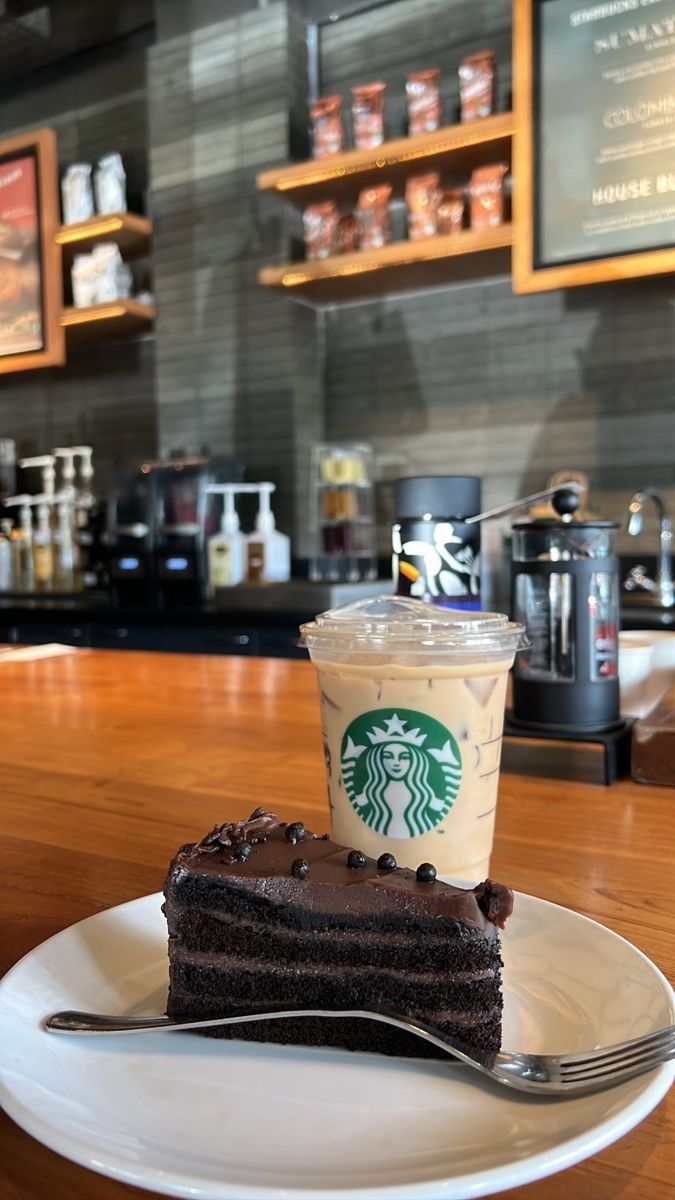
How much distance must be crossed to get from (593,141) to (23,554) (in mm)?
3001

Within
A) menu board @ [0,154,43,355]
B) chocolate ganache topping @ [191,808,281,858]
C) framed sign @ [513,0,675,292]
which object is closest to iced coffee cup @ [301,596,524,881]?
chocolate ganache topping @ [191,808,281,858]

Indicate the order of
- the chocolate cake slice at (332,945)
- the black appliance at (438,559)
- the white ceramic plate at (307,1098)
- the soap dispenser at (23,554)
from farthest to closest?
the soap dispenser at (23,554) → the black appliance at (438,559) → the chocolate cake slice at (332,945) → the white ceramic plate at (307,1098)

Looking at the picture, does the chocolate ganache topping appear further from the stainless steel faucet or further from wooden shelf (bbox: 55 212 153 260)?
wooden shelf (bbox: 55 212 153 260)

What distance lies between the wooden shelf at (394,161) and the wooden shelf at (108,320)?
81 centimetres

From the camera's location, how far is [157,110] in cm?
388

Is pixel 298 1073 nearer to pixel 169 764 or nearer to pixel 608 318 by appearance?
pixel 169 764

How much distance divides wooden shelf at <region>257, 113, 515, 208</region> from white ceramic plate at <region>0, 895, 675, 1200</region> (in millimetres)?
3083

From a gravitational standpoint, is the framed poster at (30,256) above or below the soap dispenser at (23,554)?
above

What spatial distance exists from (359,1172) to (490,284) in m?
3.43

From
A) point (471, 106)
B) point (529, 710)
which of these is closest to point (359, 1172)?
point (529, 710)

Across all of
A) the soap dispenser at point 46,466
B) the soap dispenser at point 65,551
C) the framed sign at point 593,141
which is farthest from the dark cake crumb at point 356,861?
the soap dispenser at point 46,466

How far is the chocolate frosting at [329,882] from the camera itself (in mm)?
458

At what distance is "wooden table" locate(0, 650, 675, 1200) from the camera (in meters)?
0.37

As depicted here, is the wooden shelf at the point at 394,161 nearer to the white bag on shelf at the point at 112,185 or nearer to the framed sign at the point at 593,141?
the framed sign at the point at 593,141
